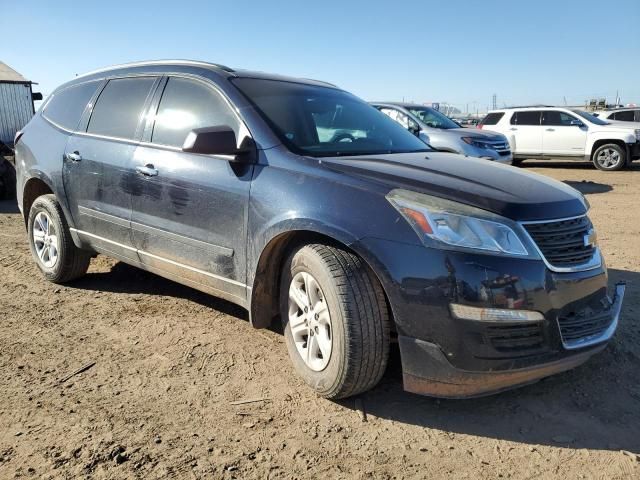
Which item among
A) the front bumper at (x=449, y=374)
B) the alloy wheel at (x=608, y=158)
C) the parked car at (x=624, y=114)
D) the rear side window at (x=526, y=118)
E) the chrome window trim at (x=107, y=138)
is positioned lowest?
the front bumper at (x=449, y=374)

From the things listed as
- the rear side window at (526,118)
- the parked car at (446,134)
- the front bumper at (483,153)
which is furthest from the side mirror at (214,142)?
the rear side window at (526,118)

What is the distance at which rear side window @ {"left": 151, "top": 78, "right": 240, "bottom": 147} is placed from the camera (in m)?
3.54

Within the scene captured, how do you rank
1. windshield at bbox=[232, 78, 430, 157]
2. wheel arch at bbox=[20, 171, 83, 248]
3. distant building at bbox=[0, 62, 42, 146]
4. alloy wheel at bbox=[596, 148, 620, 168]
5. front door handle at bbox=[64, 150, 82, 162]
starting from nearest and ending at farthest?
windshield at bbox=[232, 78, 430, 157], front door handle at bbox=[64, 150, 82, 162], wheel arch at bbox=[20, 171, 83, 248], alloy wheel at bbox=[596, 148, 620, 168], distant building at bbox=[0, 62, 42, 146]

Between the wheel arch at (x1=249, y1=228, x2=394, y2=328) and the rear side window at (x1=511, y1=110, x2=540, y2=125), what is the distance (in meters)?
14.3

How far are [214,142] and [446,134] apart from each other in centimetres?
836

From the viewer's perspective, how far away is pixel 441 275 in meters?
2.50

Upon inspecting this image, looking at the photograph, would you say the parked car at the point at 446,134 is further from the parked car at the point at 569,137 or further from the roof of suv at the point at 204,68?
the roof of suv at the point at 204,68

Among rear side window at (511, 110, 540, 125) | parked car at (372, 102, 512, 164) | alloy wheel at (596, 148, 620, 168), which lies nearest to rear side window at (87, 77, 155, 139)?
parked car at (372, 102, 512, 164)

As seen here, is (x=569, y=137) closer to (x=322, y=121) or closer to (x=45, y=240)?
(x=322, y=121)

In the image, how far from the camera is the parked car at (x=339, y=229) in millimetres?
2539

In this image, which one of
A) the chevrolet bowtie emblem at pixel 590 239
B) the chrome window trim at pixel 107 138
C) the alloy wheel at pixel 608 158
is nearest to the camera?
the chevrolet bowtie emblem at pixel 590 239

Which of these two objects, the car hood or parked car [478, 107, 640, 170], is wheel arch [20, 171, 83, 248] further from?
parked car [478, 107, 640, 170]

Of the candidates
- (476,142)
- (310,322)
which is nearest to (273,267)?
(310,322)

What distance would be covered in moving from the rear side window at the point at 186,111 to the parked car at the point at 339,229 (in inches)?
0.4
